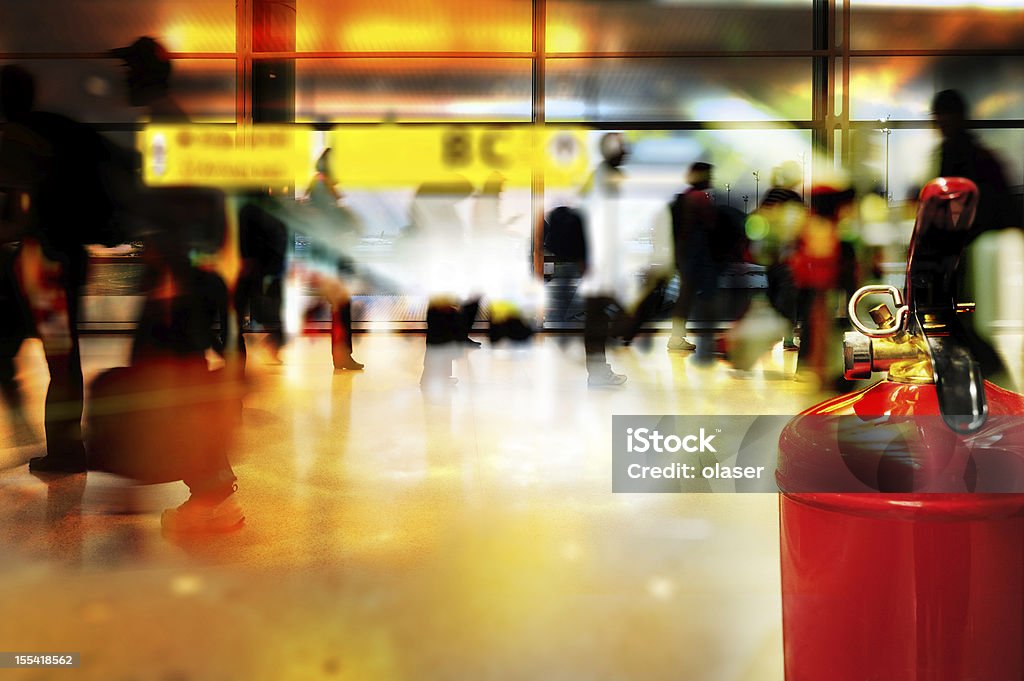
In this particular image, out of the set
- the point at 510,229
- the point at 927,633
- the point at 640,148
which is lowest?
the point at 927,633

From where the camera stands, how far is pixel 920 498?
1.05 meters

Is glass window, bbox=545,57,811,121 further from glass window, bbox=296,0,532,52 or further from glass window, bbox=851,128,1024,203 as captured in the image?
glass window, bbox=851,128,1024,203

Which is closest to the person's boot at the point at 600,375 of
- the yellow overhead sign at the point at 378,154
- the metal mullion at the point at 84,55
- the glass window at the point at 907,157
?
the yellow overhead sign at the point at 378,154

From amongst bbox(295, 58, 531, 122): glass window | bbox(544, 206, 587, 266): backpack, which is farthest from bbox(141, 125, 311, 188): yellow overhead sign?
bbox(544, 206, 587, 266): backpack

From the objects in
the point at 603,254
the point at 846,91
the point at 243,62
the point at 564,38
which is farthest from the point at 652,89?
the point at 243,62

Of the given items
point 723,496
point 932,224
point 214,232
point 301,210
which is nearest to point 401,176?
point 301,210

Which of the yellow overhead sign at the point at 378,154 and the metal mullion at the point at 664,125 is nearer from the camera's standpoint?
the yellow overhead sign at the point at 378,154

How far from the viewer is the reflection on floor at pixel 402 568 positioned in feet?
5.49

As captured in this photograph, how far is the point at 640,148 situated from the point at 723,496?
8.88 feet

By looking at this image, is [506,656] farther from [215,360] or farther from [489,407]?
[215,360]

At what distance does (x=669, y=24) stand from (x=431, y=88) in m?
1.48

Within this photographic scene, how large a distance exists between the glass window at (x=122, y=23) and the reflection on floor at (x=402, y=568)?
1785 mm

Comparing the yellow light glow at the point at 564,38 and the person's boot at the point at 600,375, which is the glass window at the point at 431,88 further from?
A: the person's boot at the point at 600,375

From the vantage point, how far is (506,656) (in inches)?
65.8
